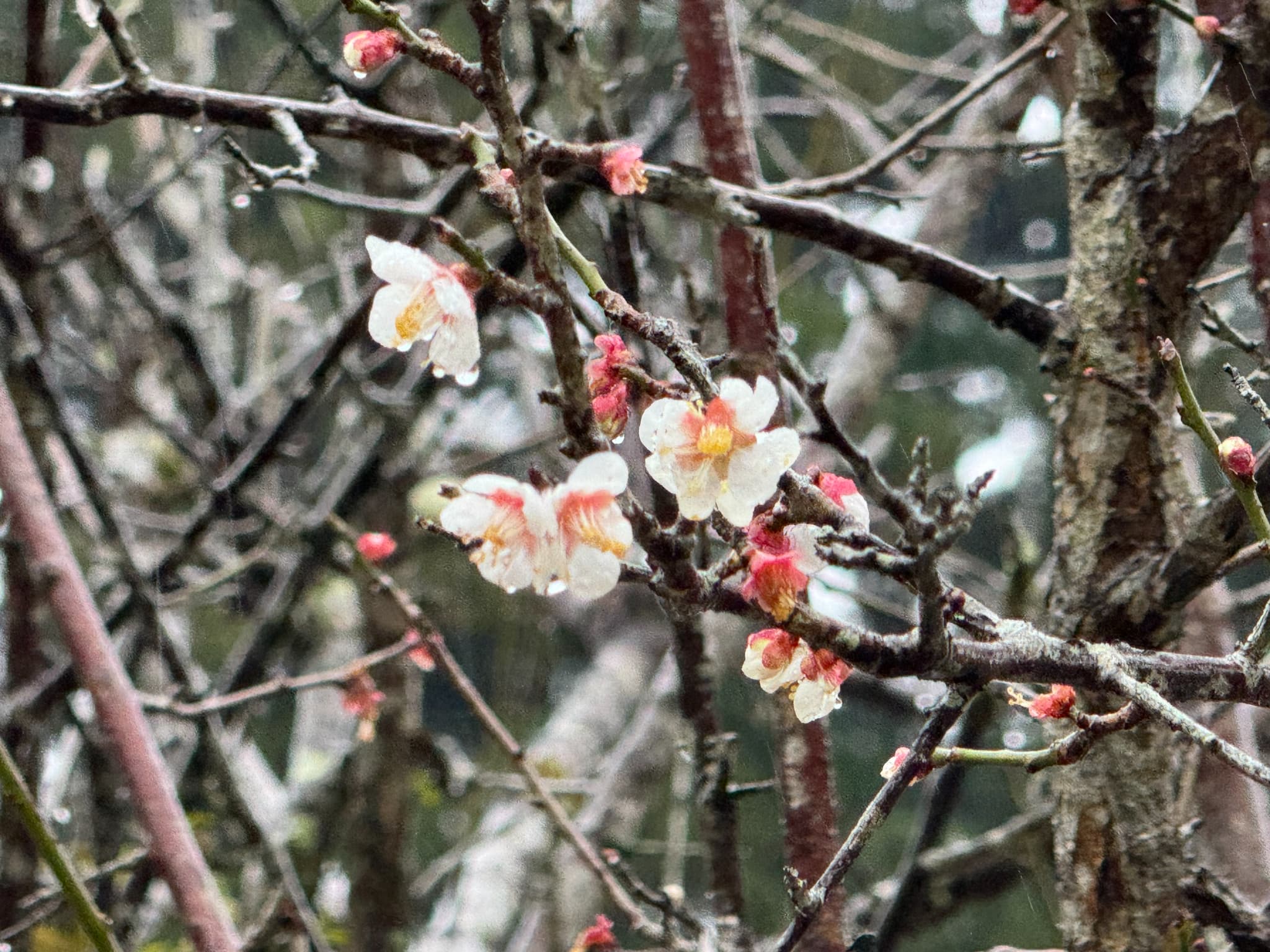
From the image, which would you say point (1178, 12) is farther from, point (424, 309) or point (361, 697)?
point (361, 697)

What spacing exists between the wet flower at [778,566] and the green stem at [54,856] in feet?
2.50

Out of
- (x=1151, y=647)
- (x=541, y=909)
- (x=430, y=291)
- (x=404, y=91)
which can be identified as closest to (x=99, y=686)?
(x=430, y=291)

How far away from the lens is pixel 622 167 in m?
0.72

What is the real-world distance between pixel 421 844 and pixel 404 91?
3.55 meters

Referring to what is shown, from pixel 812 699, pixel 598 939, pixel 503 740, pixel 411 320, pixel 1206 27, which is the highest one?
pixel 1206 27

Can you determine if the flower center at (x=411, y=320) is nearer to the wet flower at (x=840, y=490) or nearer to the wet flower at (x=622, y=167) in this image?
the wet flower at (x=622, y=167)

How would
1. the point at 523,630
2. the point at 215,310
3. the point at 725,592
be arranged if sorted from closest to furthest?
the point at 725,592 < the point at 215,310 < the point at 523,630

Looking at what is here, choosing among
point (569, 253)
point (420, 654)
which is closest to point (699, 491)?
point (569, 253)

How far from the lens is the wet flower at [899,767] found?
73 cm

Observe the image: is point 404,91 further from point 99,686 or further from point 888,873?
point 888,873

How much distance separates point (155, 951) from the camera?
7.59 ft

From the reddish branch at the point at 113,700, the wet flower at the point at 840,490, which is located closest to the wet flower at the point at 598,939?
the reddish branch at the point at 113,700

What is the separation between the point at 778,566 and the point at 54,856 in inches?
31.7

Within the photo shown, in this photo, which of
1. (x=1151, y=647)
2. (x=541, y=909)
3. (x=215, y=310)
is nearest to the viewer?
(x=1151, y=647)
